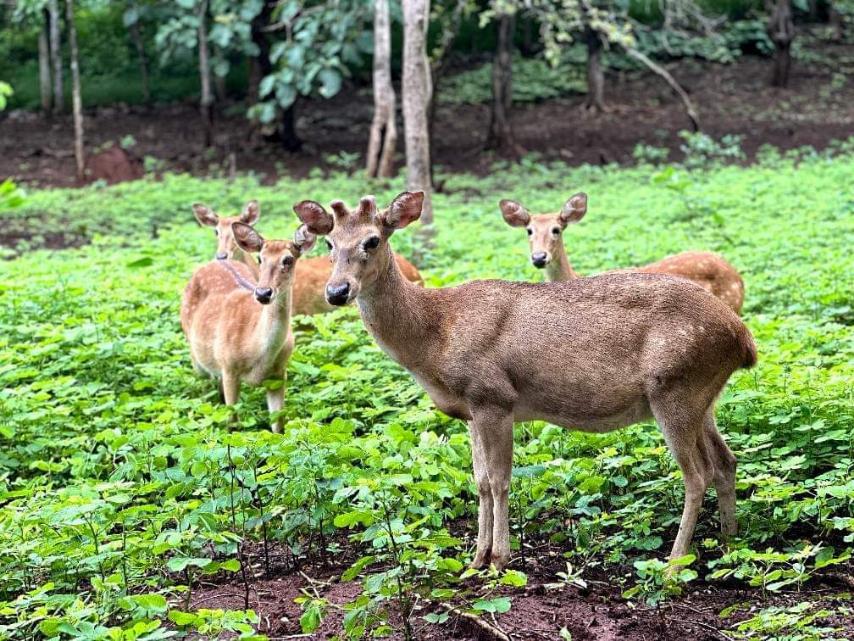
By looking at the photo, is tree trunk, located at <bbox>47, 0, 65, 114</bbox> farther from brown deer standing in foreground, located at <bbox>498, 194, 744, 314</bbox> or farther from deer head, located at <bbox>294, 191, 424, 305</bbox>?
deer head, located at <bbox>294, 191, 424, 305</bbox>

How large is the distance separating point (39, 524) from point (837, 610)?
11.2 ft

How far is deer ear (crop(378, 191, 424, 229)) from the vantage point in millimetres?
5434

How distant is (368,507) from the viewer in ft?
16.1

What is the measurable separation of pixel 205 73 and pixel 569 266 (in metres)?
14.7

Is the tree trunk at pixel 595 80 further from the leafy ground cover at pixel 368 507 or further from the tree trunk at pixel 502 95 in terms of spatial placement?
the leafy ground cover at pixel 368 507

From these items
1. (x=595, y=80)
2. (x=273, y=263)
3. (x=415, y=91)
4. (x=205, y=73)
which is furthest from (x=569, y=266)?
(x=595, y=80)

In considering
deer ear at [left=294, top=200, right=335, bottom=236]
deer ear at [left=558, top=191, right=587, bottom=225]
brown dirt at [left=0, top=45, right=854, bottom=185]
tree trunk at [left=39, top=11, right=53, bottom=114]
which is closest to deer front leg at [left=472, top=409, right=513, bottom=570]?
deer ear at [left=294, top=200, right=335, bottom=236]

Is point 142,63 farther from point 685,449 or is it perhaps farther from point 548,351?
point 685,449

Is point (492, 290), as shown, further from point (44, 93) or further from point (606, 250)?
point (44, 93)

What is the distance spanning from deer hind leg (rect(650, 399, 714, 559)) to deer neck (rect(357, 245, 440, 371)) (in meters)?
1.10

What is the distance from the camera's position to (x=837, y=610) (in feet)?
14.3

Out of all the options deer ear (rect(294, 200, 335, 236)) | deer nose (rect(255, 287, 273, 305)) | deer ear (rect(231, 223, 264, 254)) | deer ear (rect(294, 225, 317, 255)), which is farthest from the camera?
deer ear (rect(231, 223, 264, 254))

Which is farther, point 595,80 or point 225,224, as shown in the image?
point 595,80

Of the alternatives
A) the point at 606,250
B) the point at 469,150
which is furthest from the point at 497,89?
the point at 606,250
